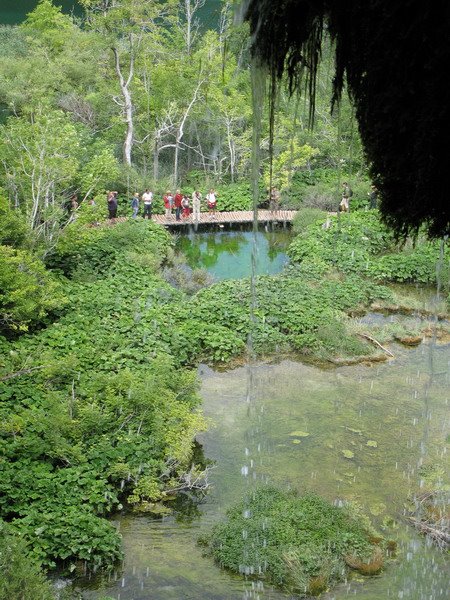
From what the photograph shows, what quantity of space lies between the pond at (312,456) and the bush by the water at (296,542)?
0.64ft

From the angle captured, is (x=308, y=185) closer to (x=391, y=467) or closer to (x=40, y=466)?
(x=391, y=467)

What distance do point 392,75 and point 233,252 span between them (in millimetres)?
18694

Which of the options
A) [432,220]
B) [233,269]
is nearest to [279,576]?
[432,220]

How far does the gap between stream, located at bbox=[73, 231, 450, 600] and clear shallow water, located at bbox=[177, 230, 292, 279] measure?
18.7 ft

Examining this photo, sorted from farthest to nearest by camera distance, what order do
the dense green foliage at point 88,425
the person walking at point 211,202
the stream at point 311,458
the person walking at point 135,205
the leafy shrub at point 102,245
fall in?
the person walking at point 211,202 < the person walking at point 135,205 < the leafy shrub at point 102,245 < the dense green foliage at point 88,425 < the stream at point 311,458

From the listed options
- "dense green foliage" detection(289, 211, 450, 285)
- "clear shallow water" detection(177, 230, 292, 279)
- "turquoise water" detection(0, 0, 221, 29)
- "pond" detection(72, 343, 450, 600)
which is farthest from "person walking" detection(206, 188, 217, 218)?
"turquoise water" detection(0, 0, 221, 29)

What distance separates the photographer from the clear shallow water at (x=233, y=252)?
19859mm

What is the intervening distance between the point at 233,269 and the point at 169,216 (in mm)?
4418

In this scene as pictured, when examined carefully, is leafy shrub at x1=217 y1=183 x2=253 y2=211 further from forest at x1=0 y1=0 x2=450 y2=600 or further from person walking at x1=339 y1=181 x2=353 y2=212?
person walking at x1=339 y1=181 x2=353 y2=212

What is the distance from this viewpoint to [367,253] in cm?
1980

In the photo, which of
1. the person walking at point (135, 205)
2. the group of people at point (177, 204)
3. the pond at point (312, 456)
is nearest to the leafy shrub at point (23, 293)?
the pond at point (312, 456)

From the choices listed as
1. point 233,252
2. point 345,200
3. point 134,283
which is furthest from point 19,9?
point 134,283

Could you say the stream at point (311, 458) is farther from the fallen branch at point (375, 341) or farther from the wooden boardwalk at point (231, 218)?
the wooden boardwalk at point (231, 218)

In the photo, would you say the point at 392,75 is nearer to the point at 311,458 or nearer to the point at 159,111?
the point at 311,458
